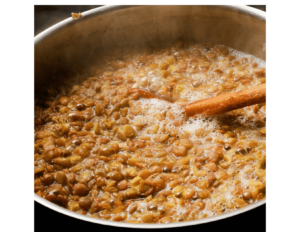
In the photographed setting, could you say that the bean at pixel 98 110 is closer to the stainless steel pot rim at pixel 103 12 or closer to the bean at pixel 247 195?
the stainless steel pot rim at pixel 103 12

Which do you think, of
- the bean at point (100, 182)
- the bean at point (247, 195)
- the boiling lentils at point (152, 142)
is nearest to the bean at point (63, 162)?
the boiling lentils at point (152, 142)

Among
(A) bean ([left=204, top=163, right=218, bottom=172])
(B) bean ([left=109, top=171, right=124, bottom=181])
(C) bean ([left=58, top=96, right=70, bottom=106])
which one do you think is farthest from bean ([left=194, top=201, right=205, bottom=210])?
(C) bean ([left=58, top=96, right=70, bottom=106])

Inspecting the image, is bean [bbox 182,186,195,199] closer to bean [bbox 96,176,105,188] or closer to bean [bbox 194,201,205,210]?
bean [bbox 194,201,205,210]

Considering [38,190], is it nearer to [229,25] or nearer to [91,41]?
[91,41]

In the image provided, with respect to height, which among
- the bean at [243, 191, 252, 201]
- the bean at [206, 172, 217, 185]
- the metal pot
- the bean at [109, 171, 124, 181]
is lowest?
the bean at [243, 191, 252, 201]

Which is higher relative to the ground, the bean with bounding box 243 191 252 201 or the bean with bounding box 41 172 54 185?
the bean with bounding box 41 172 54 185

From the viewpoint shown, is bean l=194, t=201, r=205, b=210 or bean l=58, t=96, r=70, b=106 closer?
bean l=194, t=201, r=205, b=210

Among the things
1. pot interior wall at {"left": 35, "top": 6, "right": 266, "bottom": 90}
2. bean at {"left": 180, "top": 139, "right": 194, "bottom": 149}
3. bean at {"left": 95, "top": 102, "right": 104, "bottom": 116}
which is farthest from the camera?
pot interior wall at {"left": 35, "top": 6, "right": 266, "bottom": 90}

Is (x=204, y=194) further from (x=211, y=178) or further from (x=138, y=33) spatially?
(x=138, y=33)
